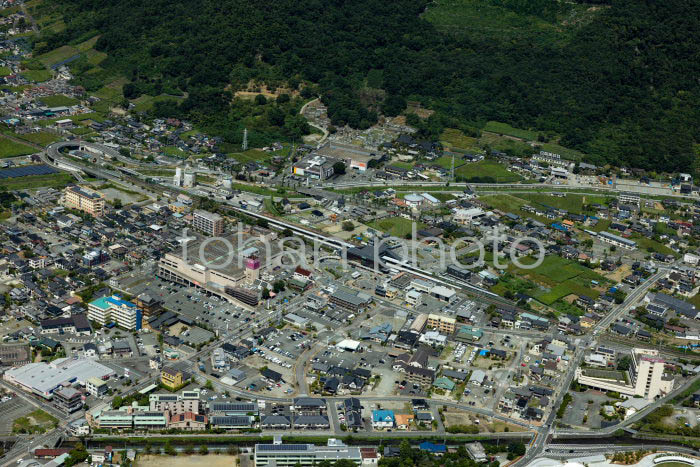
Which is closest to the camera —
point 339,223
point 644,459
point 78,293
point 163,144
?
point 644,459

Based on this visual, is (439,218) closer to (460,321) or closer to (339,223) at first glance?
(339,223)

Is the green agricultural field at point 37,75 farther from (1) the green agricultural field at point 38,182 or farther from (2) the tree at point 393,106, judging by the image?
(2) the tree at point 393,106

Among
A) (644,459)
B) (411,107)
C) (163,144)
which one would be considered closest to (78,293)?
(163,144)

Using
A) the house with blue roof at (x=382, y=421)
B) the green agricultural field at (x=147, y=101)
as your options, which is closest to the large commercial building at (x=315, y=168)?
the green agricultural field at (x=147, y=101)

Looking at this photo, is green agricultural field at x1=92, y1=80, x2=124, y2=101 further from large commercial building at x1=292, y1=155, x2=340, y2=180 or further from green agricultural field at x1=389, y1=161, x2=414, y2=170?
green agricultural field at x1=389, y1=161, x2=414, y2=170

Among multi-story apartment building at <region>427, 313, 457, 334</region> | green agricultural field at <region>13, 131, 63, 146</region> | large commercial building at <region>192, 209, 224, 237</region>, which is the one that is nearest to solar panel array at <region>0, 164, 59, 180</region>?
green agricultural field at <region>13, 131, 63, 146</region>

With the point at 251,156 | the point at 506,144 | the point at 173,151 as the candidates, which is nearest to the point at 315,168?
the point at 251,156
